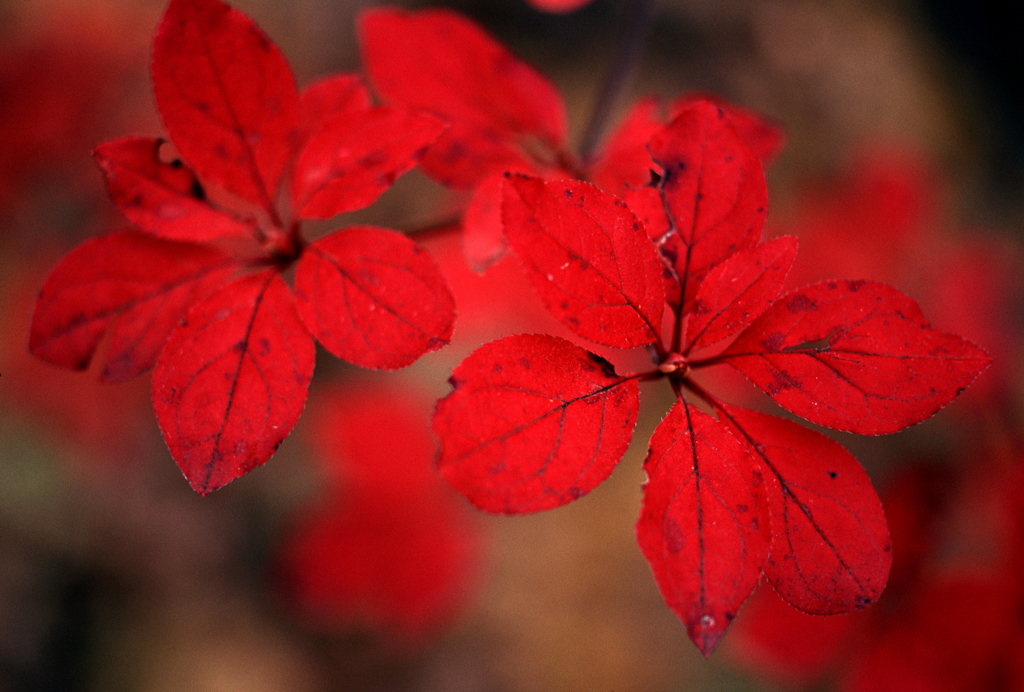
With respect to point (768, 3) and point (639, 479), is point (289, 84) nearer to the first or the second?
point (639, 479)

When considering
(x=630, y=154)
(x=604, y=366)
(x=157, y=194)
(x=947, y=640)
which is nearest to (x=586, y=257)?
(x=604, y=366)

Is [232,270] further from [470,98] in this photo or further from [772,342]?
[772,342]

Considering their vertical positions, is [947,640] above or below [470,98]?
below

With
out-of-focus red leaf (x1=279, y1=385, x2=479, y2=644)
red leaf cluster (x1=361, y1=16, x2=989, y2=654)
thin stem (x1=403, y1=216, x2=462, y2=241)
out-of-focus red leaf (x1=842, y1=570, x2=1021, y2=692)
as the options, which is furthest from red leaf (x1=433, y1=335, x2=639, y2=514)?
out-of-focus red leaf (x1=279, y1=385, x2=479, y2=644)

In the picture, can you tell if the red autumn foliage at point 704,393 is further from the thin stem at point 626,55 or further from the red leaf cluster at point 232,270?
the thin stem at point 626,55

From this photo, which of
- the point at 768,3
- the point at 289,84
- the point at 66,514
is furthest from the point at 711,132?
the point at 768,3
